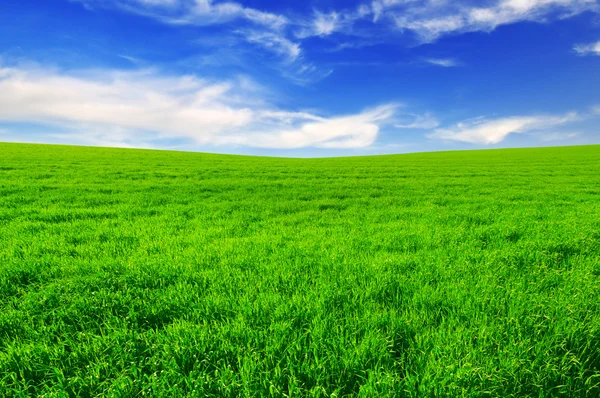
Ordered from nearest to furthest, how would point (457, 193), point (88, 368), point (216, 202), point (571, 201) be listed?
point (88, 368) → point (216, 202) → point (571, 201) → point (457, 193)

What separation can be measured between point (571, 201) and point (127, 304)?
14.5 meters

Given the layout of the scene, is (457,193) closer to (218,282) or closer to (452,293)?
(452,293)

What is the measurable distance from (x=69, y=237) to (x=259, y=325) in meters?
5.20

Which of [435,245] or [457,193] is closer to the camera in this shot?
[435,245]

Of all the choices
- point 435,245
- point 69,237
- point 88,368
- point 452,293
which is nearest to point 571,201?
point 435,245

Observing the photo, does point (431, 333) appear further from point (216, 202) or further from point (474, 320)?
point (216, 202)

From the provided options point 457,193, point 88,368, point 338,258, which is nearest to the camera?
point 88,368

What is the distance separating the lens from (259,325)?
10.2 feet

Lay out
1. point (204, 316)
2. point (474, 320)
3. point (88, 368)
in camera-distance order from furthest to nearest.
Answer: point (204, 316), point (474, 320), point (88, 368)

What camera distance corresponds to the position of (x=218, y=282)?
403 cm

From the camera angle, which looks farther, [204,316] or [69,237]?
[69,237]

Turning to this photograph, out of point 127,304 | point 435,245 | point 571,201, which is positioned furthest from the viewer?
point 571,201

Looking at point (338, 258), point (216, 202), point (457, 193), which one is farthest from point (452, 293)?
point (457, 193)

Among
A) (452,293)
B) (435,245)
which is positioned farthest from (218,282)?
(435,245)
